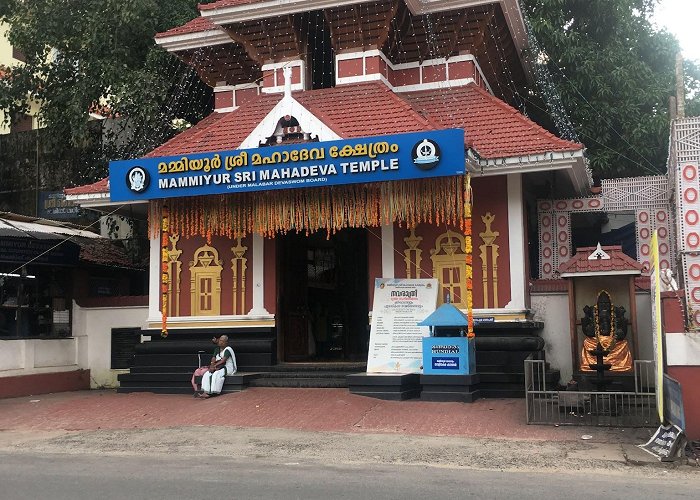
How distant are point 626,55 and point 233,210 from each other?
1115 centimetres

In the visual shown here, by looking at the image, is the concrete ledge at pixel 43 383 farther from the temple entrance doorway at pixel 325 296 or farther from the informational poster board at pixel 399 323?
the informational poster board at pixel 399 323

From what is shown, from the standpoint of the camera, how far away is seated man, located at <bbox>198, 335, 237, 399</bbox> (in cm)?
1357

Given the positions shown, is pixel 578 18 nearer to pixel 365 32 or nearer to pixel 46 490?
pixel 365 32

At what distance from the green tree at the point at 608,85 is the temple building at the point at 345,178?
69.5 inches

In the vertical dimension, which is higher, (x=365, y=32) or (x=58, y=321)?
(x=365, y=32)

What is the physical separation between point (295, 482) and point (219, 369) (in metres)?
6.68

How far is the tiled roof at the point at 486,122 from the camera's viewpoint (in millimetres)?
13320

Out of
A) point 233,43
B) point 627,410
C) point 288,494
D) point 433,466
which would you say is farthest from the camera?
point 233,43

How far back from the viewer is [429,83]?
15586 millimetres

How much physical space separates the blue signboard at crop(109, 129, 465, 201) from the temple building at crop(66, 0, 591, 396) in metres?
0.03

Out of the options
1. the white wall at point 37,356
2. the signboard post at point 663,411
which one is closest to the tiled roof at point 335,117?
the white wall at point 37,356

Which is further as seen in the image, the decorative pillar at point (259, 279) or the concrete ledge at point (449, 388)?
the decorative pillar at point (259, 279)

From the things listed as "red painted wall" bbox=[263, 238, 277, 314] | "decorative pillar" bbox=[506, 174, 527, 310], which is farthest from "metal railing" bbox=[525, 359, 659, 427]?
"red painted wall" bbox=[263, 238, 277, 314]

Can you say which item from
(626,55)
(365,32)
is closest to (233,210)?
(365,32)
